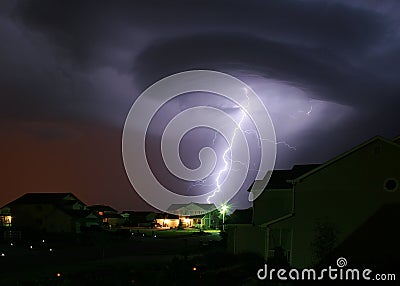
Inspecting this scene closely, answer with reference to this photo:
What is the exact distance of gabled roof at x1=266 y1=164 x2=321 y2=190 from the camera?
30969 mm

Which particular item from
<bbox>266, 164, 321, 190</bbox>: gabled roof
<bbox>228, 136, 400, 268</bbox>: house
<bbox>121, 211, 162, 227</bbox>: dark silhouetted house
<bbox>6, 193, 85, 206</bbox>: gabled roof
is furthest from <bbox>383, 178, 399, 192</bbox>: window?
<bbox>121, 211, 162, 227</bbox>: dark silhouetted house

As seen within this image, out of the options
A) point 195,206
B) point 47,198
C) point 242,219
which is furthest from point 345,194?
point 195,206

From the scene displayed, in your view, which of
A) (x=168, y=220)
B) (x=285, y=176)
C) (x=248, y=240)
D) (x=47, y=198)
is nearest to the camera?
(x=248, y=240)

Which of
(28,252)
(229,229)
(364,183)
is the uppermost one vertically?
(364,183)

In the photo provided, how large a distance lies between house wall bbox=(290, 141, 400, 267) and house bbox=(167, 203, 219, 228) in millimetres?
90317

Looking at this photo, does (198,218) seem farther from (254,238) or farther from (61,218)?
(254,238)

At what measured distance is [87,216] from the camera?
62031 mm

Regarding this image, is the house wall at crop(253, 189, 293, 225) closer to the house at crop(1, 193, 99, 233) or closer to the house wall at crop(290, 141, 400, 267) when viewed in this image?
the house wall at crop(290, 141, 400, 267)

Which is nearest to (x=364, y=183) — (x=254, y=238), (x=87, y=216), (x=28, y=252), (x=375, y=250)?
(x=375, y=250)

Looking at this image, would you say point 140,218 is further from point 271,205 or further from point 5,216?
point 271,205

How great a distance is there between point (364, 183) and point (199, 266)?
985cm

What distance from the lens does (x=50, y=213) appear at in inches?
2409

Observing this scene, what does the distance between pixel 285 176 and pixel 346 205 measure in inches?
346

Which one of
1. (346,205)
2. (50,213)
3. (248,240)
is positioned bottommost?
(248,240)
